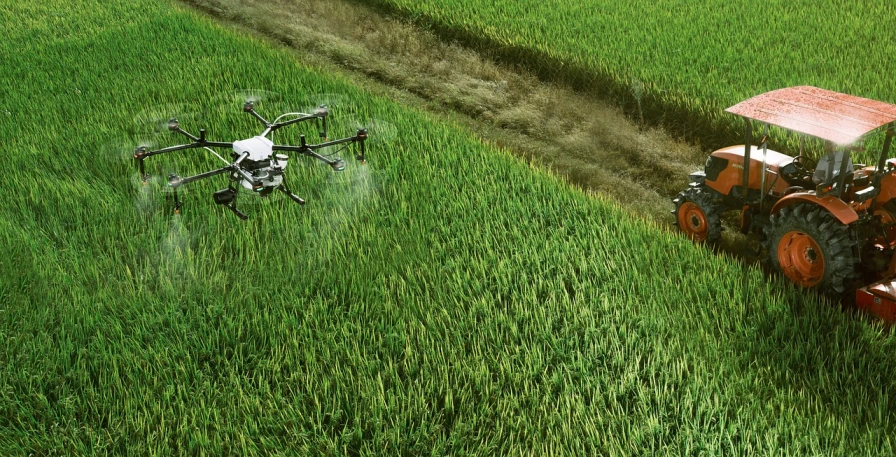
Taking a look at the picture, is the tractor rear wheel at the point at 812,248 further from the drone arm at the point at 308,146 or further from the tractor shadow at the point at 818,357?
the drone arm at the point at 308,146

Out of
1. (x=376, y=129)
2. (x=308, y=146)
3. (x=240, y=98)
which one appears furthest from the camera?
(x=240, y=98)

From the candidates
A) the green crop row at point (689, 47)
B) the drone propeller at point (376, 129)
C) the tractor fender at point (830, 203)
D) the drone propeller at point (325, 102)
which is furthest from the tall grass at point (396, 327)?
the green crop row at point (689, 47)

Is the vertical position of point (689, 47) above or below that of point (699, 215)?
above

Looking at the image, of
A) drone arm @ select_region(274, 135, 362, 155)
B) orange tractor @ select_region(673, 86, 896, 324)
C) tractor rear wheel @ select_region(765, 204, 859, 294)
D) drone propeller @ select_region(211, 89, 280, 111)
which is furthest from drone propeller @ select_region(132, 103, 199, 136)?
tractor rear wheel @ select_region(765, 204, 859, 294)

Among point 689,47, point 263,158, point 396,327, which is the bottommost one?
point 396,327

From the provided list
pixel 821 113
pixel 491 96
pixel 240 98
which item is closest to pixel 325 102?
pixel 240 98

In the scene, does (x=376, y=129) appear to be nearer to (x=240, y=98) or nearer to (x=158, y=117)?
(x=240, y=98)

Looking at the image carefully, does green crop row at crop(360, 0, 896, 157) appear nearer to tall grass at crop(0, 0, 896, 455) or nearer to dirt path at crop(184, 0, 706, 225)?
dirt path at crop(184, 0, 706, 225)
